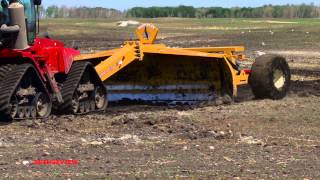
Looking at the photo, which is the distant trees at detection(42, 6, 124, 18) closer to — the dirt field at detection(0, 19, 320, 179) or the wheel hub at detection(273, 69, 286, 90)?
the wheel hub at detection(273, 69, 286, 90)

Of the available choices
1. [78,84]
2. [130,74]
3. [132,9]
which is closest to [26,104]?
[78,84]

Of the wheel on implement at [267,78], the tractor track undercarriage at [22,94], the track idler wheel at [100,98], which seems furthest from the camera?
the wheel on implement at [267,78]

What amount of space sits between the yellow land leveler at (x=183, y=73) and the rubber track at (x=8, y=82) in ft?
7.04

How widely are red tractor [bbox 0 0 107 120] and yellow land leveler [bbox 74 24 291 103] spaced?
734 millimetres

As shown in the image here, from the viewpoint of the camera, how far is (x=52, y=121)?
10.7 meters

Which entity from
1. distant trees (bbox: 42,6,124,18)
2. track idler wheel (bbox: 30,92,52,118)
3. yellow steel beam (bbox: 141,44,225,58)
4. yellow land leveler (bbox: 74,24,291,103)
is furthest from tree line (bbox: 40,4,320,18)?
track idler wheel (bbox: 30,92,52,118)

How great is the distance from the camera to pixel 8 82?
410 inches

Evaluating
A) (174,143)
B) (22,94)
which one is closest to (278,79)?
(22,94)

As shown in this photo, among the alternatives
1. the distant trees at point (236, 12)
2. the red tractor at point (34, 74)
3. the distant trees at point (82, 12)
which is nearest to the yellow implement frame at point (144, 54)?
the red tractor at point (34, 74)

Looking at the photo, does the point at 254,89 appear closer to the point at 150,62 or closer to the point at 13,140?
the point at 150,62

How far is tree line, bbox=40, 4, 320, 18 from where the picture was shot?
120375mm

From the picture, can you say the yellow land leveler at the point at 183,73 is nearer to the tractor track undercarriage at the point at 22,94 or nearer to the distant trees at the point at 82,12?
the tractor track undercarriage at the point at 22,94

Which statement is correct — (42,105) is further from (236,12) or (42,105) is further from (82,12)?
(82,12)

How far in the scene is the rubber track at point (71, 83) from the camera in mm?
11422
